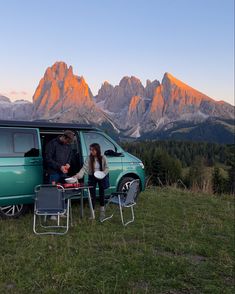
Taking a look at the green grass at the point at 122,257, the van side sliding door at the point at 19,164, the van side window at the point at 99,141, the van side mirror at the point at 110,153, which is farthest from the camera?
the van side mirror at the point at 110,153

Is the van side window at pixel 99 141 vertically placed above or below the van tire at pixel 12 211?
above

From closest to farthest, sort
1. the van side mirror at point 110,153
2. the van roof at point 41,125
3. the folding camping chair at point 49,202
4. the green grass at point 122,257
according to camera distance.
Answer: the green grass at point 122,257 → the folding camping chair at point 49,202 → the van roof at point 41,125 → the van side mirror at point 110,153

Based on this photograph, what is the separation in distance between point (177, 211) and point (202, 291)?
16.5 feet

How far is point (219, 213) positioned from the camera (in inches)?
372

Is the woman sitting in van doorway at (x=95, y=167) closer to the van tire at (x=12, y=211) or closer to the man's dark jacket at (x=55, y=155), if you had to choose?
the man's dark jacket at (x=55, y=155)

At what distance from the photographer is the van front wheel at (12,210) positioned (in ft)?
25.0

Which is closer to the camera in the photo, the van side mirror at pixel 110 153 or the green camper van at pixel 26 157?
the green camper van at pixel 26 157

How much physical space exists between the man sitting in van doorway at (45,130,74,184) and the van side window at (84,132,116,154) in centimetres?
107

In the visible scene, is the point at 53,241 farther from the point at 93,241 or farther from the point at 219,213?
the point at 219,213

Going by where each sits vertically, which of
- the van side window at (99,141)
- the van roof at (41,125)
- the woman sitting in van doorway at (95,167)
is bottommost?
the woman sitting in van doorway at (95,167)

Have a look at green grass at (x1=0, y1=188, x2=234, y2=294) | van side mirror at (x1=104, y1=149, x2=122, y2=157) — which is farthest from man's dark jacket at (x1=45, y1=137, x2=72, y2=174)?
van side mirror at (x1=104, y1=149, x2=122, y2=157)

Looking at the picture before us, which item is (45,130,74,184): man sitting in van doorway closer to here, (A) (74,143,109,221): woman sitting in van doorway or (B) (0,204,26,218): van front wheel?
(A) (74,143,109,221): woman sitting in van doorway

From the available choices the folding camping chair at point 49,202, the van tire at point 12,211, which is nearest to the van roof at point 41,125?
the van tire at point 12,211

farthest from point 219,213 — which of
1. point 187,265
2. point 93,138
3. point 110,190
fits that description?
point 187,265
